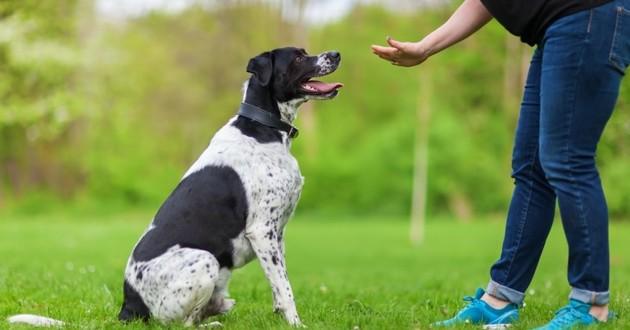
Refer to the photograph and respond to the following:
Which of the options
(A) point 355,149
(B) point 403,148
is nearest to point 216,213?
(B) point 403,148

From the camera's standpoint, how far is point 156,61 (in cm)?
3350

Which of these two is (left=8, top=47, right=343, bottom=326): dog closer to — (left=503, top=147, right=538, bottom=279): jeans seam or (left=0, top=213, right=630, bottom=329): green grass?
(left=0, top=213, right=630, bottom=329): green grass

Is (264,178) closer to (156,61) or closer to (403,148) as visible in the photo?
(403,148)

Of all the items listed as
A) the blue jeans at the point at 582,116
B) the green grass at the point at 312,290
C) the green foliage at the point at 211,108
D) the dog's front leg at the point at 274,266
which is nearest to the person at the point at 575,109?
the blue jeans at the point at 582,116

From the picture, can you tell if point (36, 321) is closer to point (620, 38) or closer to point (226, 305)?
point (226, 305)

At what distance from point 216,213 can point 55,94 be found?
2197cm

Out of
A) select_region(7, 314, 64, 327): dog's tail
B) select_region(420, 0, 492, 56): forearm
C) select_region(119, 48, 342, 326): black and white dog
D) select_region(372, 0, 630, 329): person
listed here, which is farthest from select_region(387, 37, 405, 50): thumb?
select_region(7, 314, 64, 327): dog's tail

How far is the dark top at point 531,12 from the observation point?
3451 millimetres

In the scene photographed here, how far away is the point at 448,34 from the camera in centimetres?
408

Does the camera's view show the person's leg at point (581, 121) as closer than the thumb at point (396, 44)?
Yes

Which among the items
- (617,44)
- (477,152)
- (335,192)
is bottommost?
(335,192)

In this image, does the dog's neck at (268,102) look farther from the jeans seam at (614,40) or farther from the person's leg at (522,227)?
the jeans seam at (614,40)

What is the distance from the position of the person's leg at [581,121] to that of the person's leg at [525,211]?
35 cm

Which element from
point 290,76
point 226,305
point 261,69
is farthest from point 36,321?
point 290,76
